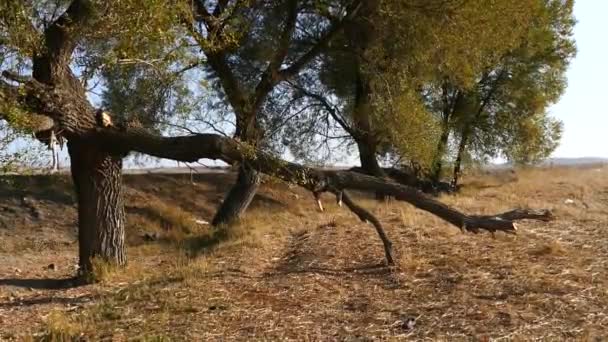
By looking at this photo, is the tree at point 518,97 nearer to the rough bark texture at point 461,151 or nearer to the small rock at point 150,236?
the rough bark texture at point 461,151

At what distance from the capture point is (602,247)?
957 centimetres

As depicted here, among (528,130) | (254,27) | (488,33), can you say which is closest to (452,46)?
(488,33)

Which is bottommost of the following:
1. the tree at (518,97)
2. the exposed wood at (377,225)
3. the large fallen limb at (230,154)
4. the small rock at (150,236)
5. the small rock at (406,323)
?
the small rock at (150,236)

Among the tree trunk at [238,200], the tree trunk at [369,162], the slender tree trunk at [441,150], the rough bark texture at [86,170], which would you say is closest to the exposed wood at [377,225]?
the rough bark texture at [86,170]

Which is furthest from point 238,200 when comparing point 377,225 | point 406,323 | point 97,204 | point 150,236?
point 406,323

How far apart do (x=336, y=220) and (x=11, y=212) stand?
28.2ft

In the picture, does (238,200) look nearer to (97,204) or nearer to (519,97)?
(97,204)

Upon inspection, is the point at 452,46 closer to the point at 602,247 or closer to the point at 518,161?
the point at 602,247

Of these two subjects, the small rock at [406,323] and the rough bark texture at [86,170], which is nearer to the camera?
the small rock at [406,323]

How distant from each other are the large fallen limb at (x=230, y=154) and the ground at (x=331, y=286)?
0.55m

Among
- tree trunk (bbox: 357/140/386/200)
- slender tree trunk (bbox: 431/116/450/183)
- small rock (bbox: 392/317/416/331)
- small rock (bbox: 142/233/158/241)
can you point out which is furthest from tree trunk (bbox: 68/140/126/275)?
slender tree trunk (bbox: 431/116/450/183)

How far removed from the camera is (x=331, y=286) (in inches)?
321

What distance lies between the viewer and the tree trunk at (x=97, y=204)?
9.40 m

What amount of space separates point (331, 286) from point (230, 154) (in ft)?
7.18
